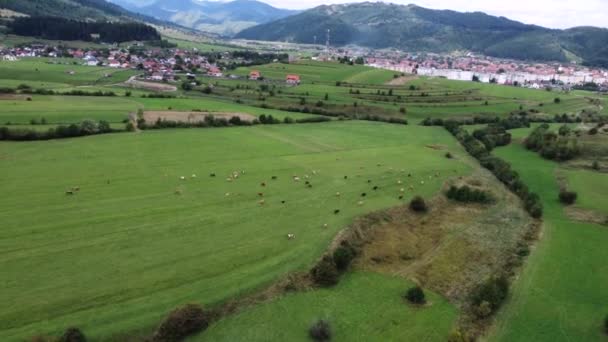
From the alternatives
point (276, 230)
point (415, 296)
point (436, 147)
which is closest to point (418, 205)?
point (276, 230)

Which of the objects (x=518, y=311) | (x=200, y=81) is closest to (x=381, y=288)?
(x=518, y=311)

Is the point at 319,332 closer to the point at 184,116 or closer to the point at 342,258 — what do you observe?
the point at 342,258

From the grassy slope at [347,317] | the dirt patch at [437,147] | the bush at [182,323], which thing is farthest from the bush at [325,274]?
the dirt patch at [437,147]

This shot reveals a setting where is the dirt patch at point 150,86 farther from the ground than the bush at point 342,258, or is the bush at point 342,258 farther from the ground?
the dirt patch at point 150,86

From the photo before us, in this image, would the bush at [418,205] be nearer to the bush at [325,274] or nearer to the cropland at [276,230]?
the cropland at [276,230]

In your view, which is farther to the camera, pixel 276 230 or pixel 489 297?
pixel 276 230

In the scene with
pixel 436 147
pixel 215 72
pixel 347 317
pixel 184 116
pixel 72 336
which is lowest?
pixel 347 317

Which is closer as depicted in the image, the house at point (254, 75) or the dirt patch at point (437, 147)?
the dirt patch at point (437, 147)
